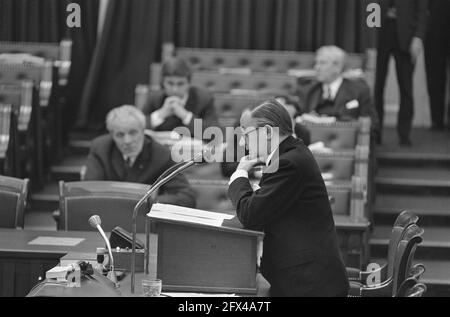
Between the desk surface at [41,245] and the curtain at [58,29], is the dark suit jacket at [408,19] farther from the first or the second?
the desk surface at [41,245]

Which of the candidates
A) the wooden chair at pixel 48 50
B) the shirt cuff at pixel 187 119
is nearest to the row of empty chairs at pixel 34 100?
the wooden chair at pixel 48 50

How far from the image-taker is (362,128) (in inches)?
282

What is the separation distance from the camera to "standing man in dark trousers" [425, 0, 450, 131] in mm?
9375

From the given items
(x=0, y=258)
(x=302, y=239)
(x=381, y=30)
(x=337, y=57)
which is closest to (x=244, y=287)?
(x=302, y=239)

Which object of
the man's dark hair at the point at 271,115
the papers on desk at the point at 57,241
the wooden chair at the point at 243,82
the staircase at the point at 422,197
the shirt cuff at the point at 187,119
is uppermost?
the man's dark hair at the point at 271,115

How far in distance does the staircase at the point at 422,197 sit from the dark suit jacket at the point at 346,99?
1.61ft

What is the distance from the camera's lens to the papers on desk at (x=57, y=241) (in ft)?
15.5

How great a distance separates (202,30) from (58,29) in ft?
4.40

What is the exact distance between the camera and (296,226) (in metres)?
3.69

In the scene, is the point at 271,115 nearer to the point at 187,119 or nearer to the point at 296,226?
the point at 296,226

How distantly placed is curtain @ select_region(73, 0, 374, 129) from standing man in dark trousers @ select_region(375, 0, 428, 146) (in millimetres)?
706

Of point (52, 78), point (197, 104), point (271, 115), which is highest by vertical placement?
point (271, 115)

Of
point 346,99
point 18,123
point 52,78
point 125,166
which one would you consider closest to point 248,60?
point 346,99

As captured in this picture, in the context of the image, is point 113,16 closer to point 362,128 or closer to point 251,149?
point 362,128
